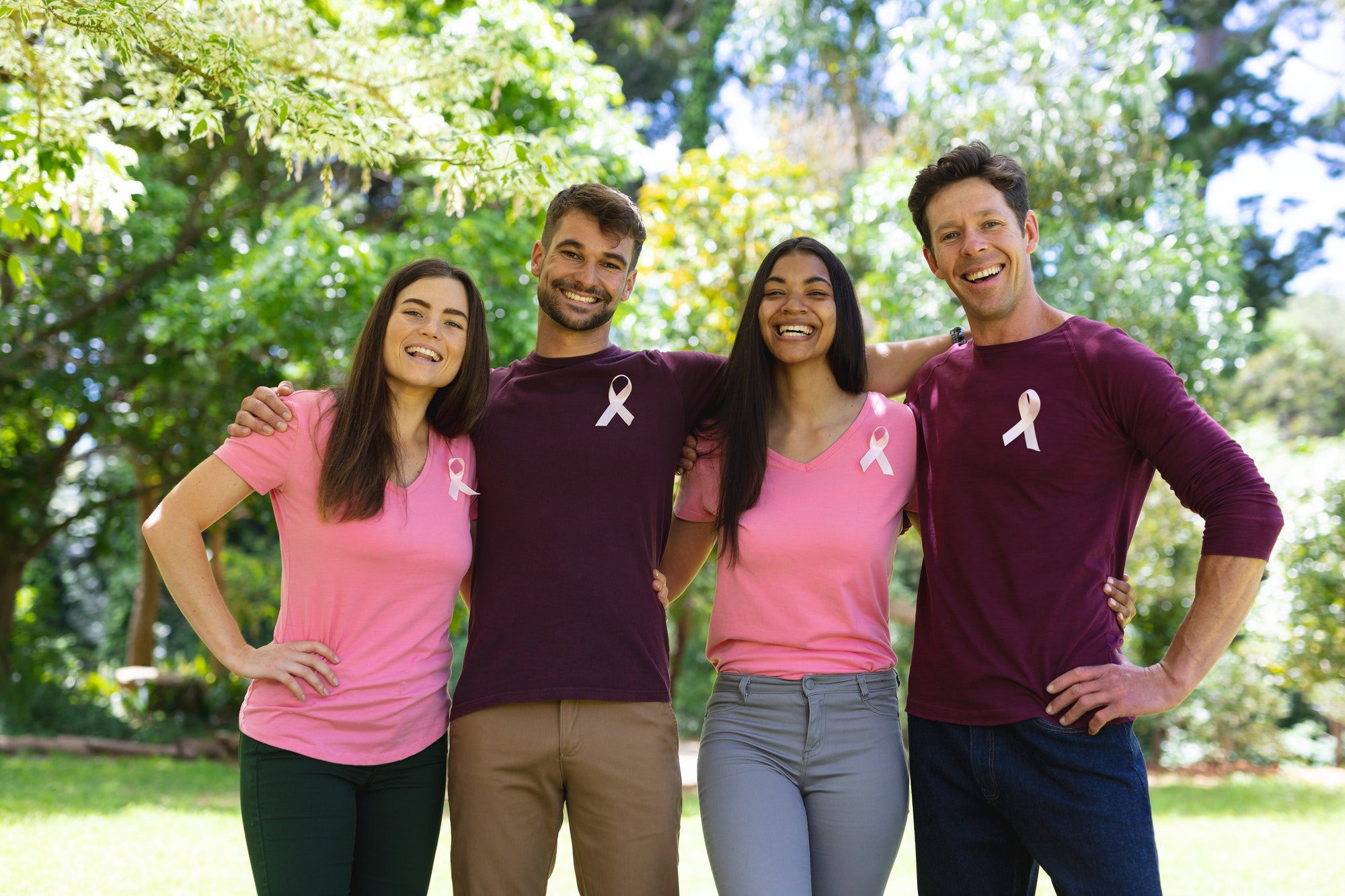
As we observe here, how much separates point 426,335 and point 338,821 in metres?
1.23

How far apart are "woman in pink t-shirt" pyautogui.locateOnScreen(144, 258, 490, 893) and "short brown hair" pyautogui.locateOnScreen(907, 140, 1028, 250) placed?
1468 mm

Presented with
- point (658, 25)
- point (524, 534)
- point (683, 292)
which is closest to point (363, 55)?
point (524, 534)

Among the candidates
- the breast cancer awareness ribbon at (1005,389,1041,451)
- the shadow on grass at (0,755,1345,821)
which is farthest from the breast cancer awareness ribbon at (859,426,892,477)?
the shadow on grass at (0,755,1345,821)

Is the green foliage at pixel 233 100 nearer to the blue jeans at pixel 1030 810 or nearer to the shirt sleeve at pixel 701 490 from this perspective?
the shirt sleeve at pixel 701 490

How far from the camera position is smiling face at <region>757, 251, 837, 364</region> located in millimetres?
3094

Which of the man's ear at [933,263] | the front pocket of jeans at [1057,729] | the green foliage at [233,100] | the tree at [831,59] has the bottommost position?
the front pocket of jeans at [1057,729]

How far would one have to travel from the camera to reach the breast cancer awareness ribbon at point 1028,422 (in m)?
2.69

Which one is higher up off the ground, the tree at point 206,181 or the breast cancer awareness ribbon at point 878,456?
the tree at point 206,181

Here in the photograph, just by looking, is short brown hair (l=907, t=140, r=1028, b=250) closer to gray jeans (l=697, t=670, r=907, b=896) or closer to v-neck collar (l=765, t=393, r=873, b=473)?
v-neck collar (l=765, t=393, r=873, b=473)

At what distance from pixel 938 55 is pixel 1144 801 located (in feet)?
28.6

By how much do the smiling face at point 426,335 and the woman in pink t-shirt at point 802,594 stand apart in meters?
0.75

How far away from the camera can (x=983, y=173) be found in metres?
2.94

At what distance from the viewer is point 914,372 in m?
3.30

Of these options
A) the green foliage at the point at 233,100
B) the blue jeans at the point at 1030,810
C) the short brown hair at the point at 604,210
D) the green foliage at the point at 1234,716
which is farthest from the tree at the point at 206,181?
the green foliage at the point at 1234,716
